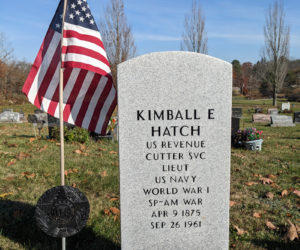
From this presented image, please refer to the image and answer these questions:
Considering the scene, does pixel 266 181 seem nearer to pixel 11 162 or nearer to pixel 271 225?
pixel 271 225

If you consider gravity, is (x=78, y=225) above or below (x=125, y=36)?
below

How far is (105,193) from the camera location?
474cm

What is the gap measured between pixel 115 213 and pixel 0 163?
341cm

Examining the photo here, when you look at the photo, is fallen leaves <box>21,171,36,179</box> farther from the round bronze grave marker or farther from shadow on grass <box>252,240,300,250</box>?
shadow on grass <box>252,240,300,250</box>

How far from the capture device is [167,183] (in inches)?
116

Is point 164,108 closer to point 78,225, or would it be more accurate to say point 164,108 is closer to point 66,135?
point 78,225

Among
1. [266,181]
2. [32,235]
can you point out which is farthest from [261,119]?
[32,235]

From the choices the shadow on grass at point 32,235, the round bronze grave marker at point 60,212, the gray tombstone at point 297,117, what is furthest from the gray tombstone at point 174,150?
the gray tombstone at point 297,117

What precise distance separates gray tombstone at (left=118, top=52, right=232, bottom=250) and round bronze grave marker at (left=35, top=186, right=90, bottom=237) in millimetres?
461

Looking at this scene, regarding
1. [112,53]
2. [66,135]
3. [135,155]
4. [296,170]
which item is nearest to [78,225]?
[135,155]

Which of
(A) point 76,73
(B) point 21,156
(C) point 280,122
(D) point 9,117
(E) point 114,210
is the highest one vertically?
(A) point 76,73

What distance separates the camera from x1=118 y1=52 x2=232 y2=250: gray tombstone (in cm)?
283

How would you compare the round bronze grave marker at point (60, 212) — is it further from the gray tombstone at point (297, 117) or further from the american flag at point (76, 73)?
the gray tombstone at point (297, 117)

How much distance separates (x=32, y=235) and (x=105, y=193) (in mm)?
1420
